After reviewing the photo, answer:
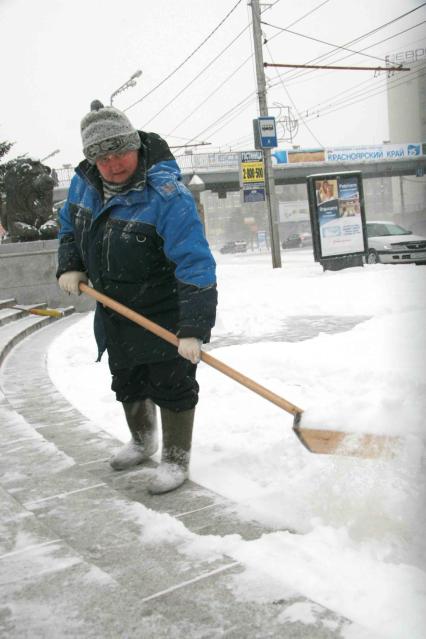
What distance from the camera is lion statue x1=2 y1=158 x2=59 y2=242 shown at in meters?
10.0

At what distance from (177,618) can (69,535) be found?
75 centimetres

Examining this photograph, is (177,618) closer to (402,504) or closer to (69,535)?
(69,535)

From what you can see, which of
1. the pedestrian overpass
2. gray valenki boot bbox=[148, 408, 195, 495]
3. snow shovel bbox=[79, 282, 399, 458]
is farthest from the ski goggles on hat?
the pedestrian overpass

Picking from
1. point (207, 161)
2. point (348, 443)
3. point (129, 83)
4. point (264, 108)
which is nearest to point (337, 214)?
point (264, 108)

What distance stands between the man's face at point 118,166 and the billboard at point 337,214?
528 inches

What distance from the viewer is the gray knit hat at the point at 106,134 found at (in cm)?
259

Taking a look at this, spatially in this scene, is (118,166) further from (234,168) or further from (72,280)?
(234,168)

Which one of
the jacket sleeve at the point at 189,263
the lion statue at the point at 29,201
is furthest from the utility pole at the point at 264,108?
the jacket sleeve at the point at 189,263

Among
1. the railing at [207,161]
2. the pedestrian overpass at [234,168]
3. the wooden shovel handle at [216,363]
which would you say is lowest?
the wooden shovel handle at [216,363]

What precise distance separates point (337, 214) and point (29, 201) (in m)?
8.72

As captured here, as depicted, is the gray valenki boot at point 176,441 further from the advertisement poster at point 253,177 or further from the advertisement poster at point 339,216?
the advertisement poster at point 253,177

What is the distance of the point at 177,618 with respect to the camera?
1.65 meters

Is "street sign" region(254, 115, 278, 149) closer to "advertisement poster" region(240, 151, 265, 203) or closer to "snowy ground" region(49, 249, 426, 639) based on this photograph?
"advertisement poster" region(240, 151, 265, 203)

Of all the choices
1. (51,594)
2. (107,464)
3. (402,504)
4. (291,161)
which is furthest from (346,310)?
(291,161)
